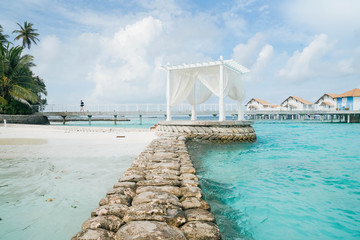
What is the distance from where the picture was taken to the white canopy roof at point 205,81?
957 centimetres

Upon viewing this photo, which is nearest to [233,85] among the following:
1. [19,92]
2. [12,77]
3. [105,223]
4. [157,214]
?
[157,214]

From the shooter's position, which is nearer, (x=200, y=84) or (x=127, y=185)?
(x=127, y=185)

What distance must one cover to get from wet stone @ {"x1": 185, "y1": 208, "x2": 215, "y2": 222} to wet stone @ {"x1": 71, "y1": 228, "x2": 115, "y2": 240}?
22.5 inches

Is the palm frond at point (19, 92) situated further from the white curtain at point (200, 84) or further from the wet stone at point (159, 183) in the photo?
the wet stone at point (159, 183)

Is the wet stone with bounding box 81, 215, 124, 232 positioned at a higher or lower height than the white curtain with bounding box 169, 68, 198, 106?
lower

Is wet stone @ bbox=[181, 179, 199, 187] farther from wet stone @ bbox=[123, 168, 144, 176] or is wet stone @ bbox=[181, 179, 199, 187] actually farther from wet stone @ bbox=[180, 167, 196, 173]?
wet stone @ bbox=[123, 168, 144, 176]

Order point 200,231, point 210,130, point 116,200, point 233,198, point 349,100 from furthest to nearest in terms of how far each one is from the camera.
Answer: point 349,100 < point 210,130 < point 233,198 < point 116,200 < point 200,231

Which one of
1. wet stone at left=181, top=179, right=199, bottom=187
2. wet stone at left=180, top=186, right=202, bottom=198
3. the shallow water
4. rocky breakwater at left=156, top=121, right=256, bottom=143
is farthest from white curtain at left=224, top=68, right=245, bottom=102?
wet stone at left=180, top=186, right=202, bottom=198

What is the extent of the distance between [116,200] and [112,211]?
208 mm

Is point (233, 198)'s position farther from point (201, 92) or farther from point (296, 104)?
point (296, 104)

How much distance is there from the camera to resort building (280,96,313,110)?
40719mm

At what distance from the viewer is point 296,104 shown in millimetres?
42344

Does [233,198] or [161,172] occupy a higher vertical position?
[161,172]

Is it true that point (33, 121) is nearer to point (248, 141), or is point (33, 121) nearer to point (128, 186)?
point (248, 141)
